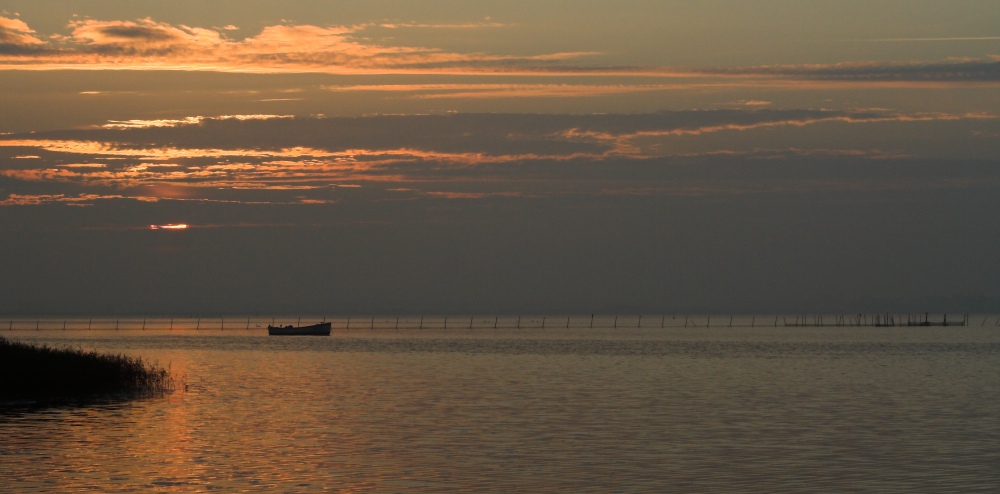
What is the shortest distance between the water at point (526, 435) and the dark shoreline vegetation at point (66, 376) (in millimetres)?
2739

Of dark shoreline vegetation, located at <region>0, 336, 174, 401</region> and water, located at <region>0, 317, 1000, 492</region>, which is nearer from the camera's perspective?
water, located at <region>0, 317, 1000, 492</region>

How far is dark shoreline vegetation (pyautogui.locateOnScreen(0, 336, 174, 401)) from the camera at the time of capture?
5928 centimetres

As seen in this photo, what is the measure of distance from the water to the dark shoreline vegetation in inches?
108

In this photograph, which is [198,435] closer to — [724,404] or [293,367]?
[724,404]

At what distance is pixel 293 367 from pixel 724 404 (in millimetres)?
46718

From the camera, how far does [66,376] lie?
61219 mm

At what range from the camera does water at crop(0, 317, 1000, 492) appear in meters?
33.2

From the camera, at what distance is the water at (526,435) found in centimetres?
3319

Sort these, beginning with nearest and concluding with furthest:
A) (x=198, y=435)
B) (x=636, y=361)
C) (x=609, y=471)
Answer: (x=609, y=471) → (x=198, y=435) → (x=636, y=361)

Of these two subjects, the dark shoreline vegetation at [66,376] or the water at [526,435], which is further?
the dark shoreline vegetation at [66,376]

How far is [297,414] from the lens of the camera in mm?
52906

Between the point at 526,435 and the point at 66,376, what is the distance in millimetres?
29400

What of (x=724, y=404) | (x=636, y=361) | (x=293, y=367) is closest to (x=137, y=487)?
(x=724, y=404)

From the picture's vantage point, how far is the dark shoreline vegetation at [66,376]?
59.3 meters
